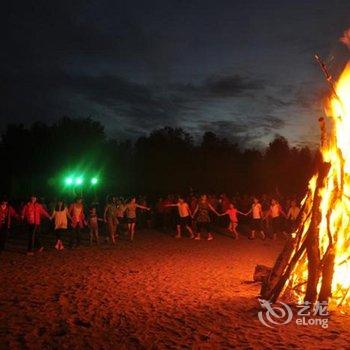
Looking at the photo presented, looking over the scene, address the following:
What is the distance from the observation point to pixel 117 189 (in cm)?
3956

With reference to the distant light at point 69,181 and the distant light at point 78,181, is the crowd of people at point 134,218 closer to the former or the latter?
the distant light at point 78,181

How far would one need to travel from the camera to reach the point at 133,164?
48.6 m

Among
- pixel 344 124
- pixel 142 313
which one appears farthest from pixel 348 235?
pixel 142 313

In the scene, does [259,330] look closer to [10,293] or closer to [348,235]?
[348,235]

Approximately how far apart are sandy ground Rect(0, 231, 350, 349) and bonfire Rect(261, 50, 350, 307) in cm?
68

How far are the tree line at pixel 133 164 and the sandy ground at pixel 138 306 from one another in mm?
24362

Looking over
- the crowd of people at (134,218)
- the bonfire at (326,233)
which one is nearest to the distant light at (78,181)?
the crowd of people at (134,218)

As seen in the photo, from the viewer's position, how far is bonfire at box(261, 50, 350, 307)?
7.97 meters

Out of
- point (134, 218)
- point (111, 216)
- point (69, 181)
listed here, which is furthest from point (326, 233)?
point (69, 181)

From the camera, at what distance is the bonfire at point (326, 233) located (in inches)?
314

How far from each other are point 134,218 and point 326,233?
11.4 meters

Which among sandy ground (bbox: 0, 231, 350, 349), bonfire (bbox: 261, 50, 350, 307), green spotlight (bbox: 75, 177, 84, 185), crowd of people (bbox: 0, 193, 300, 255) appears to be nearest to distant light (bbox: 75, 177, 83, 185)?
green spotlight (bbox: 75, 177, 84, 185)

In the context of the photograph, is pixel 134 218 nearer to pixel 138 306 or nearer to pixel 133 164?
pixel 138 306

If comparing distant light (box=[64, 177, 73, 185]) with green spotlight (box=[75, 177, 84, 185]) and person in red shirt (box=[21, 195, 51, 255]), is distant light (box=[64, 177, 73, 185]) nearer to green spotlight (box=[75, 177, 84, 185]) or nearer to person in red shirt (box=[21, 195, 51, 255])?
green spotlight (box=[75, 177, 84, 185])
